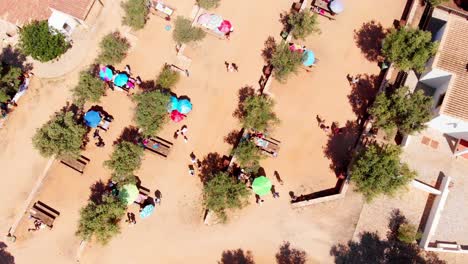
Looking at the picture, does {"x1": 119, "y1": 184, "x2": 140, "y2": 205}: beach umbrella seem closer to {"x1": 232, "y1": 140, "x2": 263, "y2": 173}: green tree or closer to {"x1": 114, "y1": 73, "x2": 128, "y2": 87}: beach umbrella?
{"x1": 232, "y1": 140, "x2": 263, "y2": 173}: green tree

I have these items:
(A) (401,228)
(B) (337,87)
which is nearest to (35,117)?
(B) (337,87)

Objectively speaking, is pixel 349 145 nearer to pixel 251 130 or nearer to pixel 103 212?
pixel 251 130

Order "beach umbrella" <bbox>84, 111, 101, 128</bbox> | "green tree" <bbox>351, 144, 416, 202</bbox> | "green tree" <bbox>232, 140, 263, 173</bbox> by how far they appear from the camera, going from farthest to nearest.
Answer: "beach umbrella" <bbox>84, 111, 101, 128</bbox>
"green tree" <bbox>232, 140, 263, 173</bbox>
"green tree" <bbox>351, 144, 416, 202</bbox>

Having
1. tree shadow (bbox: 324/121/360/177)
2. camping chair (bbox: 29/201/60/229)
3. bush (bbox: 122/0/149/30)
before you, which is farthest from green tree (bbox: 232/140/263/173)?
camping chair (bbox: 29/201/60/229)

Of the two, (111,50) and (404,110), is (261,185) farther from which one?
(111,50)

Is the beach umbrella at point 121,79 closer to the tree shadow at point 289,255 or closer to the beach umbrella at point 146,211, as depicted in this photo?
the beach umbrella at point 146,211

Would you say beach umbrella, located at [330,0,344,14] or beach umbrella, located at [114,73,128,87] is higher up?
beach umbrella, located at [330,0,344,14]
